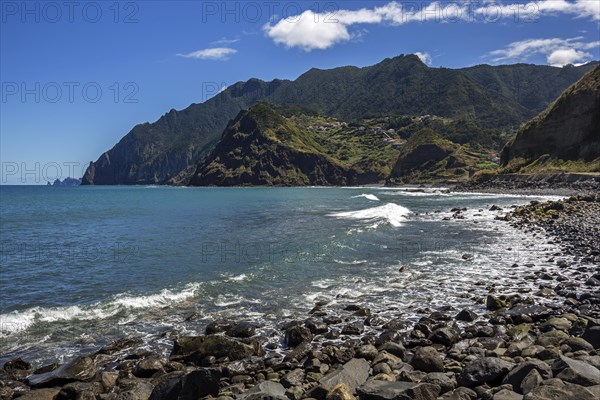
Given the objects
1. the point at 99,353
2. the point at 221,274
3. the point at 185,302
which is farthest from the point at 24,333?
the point at 221,274

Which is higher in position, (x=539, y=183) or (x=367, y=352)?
(x=539, y=183)

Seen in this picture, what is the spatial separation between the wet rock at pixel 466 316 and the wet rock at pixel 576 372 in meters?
6.53

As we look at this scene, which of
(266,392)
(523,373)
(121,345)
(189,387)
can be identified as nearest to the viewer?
(523,373)

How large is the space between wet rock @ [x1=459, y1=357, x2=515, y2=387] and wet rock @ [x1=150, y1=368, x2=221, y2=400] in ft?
18.5

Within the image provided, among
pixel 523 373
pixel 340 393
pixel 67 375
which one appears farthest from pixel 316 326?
pixel 67 375

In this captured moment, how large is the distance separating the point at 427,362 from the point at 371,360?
1.62m

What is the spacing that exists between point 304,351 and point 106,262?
20.6 m

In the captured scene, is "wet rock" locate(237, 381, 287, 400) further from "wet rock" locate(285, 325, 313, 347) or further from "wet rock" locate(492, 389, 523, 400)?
"wet rock" locate(492, 389, 523, 400)

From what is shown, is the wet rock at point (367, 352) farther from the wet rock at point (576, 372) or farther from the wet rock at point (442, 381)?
the wet rock at point (576, 372)

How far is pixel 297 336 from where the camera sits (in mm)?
13500

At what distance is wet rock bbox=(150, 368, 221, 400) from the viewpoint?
934 cm

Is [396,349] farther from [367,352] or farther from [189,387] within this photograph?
[189,387]

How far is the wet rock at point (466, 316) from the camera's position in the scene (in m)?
15.0

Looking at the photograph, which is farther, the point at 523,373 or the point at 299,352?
the point at 299,352
